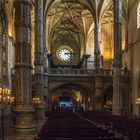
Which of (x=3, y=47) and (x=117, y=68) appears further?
(x=3, y=47)

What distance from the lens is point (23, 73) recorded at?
20.7m

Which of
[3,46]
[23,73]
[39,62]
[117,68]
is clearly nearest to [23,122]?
[23,73]

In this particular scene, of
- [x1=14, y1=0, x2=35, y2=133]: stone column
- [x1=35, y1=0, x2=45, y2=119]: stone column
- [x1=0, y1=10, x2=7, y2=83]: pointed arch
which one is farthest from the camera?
[x1=0, y1=10, x2=7, y2=83]: pointed arch

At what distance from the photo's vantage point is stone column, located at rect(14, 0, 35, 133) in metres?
20.5

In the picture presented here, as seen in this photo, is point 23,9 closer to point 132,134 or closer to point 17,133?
point 17,133

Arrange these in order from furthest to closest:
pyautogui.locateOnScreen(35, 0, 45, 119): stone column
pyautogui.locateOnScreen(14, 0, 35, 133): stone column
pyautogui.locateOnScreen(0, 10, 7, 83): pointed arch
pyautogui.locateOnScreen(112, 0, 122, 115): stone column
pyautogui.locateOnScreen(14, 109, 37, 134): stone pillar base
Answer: pyautogui.locateOnScreen(0, 10, 7, 83): pointed arch → pyautogui.locateOnScreen(112, 0, 122, 115): stone column → pyautogui.locateOnScreen(35, 0, 45, 119): stone column → pyautogui.locateOnScreen(14, 0, 35, 133): stone column → pyautogui.locateOnScreen(14, 109, 37, 134): stone pillar base

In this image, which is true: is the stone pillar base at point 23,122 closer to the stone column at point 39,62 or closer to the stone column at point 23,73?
the stone column at point 23,73

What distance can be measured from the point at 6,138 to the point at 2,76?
27038 millimetres

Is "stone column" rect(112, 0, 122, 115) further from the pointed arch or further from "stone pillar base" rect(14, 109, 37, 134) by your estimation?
"stone pillar base" rect(14, 109, 37, 134)

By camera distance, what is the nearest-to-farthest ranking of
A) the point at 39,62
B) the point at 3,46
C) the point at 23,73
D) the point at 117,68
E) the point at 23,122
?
the point at 23,122 → the point at 23,73 → the point at 39,62 → the point at 117,68 → the point at 3,46

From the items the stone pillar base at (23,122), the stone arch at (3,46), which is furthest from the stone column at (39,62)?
the stone pillar base at (23,122)

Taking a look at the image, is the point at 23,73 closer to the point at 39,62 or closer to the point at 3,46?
the point at 39,62

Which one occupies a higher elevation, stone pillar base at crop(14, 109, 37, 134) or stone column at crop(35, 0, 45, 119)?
stone column at crop(35, 0, 45, 119)

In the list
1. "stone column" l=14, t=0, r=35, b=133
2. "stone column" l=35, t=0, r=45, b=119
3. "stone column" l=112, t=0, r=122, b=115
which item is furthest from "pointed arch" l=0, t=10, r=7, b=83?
"stone column" l=14, t=0, r=35, b=133
